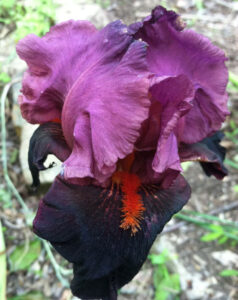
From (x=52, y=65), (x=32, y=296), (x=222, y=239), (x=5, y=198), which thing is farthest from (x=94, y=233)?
(x=5, y=198)

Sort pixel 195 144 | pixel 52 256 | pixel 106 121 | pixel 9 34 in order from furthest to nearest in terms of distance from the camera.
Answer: pixel 9 34
pixel 52 256
pixel 195 144
pixel 106 121

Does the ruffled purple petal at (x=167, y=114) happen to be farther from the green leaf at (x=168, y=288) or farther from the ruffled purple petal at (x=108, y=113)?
the green leaf at (x=168, y=288)

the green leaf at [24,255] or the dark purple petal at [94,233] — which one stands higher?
the dark purple petal at [94,233]

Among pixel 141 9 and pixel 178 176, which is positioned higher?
pixel 178 176

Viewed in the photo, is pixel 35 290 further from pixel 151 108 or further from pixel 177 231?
pixel 151 108

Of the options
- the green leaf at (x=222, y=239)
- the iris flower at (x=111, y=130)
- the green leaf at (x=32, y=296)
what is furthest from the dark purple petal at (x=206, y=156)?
the green leaf at (x=32, y=296)

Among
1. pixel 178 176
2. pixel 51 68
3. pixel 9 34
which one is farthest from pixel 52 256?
pixel 9 34

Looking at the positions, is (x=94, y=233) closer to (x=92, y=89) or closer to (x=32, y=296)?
(x=92, y=89)
